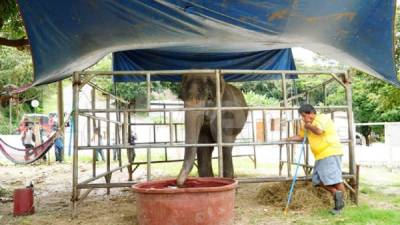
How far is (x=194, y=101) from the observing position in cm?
574

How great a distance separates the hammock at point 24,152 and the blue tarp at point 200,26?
5.07 metres

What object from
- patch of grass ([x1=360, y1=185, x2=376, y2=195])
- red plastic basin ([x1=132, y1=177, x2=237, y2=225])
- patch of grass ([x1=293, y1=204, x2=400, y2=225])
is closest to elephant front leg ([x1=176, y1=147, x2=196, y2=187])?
red plastic basin ([x1=132, y1=177, x2=237, y2=225])

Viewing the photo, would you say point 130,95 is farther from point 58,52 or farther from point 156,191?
point 156,191

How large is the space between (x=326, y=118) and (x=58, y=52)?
10.9 ft

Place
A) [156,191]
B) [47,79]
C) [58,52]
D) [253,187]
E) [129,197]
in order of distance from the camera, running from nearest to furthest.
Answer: [156,191] → [58,52] → [47,79] → [129,197] → [253,187]

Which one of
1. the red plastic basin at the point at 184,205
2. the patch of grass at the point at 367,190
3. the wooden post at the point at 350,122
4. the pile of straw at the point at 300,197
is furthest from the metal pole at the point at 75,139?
the patch of grass at the point at 367,190

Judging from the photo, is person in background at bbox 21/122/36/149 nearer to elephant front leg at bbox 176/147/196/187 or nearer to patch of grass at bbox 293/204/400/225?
elephant front leg at bbox 176/147/196/187

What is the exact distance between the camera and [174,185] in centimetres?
511

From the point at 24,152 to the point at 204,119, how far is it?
252 inches

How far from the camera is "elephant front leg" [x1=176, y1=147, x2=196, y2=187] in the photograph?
16.4 feet

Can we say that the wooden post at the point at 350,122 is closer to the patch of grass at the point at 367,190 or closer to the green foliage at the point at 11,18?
the patch of grass at the point at 367,190

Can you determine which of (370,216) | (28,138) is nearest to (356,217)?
(370,216)

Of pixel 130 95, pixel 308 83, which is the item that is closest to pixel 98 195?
pixel 130 95

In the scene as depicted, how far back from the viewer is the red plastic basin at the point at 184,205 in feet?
13.9
